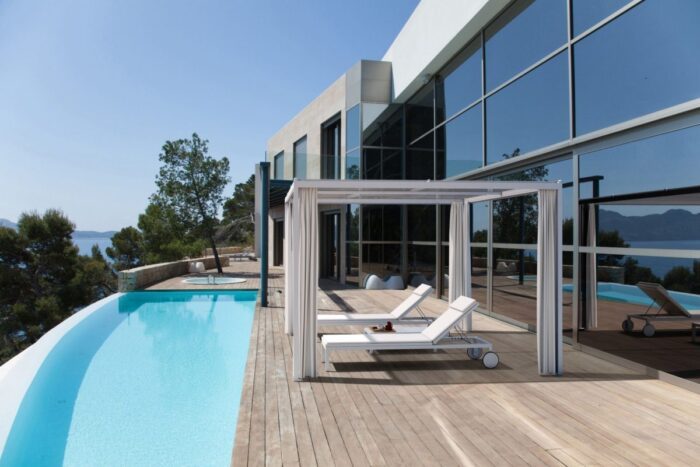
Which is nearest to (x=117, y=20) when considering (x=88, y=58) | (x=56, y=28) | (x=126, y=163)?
(x=56, y=28)

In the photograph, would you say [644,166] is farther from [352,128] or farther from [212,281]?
[212,281]

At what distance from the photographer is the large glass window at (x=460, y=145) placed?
1052 centimetres

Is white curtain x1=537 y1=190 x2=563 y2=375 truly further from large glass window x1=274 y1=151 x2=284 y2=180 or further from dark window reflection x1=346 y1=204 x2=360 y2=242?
large glass window x1=274 y1=151 x2=284 y2=180

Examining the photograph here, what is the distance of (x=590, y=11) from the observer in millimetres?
6832

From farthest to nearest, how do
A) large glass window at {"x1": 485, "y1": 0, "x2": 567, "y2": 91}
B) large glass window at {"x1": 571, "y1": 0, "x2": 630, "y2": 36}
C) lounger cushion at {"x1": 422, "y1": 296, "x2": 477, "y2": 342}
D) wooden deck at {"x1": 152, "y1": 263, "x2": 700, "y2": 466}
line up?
large glass window at {"x1": 485, "y1": 0, "x2": 567, "y2": 91}, large glass window at {"x1": 571, "y1": 0, "x2": 630, "y2": 36}, lounger cushion at {"x1": 422, "y1": 296, "x2": 477, "y2": 342}, wooden deck at {"x1": 152, "y1": 263, "x2": 700, "y2": 466}

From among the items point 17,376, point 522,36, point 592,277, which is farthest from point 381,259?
point 17,376

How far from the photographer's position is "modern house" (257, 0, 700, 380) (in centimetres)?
540

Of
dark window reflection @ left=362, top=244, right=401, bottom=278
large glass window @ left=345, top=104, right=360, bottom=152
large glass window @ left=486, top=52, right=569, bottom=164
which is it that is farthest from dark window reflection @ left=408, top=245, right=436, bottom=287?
large glass window @ left=486, top=52, right=569, bottom=164

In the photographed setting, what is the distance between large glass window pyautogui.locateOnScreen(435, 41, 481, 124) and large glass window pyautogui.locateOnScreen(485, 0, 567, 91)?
56 cm

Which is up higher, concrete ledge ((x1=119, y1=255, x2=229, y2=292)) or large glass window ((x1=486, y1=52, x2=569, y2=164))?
large glass window ((x1=486, y1=52, x2=569, y2=164))

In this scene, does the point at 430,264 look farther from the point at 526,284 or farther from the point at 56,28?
the point at 56,28

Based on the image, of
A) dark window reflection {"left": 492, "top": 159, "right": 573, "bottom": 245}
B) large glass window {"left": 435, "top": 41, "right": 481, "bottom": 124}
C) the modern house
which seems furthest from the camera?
large glass window {"left": 435, "top": 41, "right": 481, "bottom": 124}

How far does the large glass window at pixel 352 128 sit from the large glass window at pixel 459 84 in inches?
155

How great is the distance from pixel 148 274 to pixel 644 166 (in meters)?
15.6
